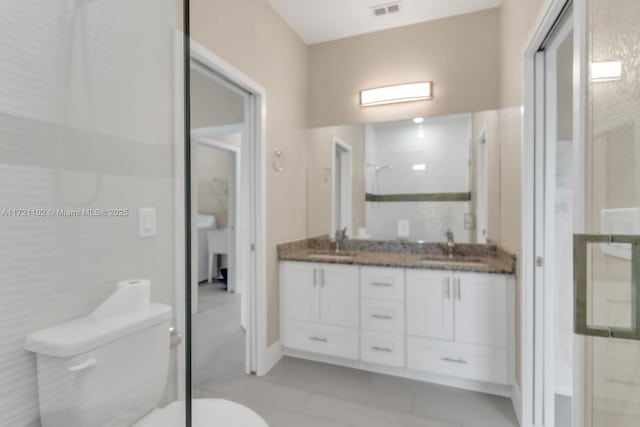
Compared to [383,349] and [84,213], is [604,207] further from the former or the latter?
[383,349]

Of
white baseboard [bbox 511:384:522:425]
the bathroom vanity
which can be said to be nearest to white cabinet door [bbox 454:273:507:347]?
the bathroom vanity

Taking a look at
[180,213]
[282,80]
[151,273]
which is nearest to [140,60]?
[180,213]

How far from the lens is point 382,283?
2131 millimetres

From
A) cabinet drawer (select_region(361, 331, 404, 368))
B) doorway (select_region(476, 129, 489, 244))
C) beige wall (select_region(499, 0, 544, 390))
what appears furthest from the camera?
doorway (select_region(476, 129, 489, 244))

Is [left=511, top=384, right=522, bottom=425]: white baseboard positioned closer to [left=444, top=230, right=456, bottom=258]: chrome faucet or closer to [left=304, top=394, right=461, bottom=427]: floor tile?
[left=304, top=394, right=461, bottom=427]: floor tile

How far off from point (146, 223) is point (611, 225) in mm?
1533

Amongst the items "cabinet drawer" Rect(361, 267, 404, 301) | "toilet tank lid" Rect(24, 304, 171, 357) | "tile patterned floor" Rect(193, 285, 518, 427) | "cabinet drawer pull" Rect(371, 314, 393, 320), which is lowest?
"tile patterned floor" Rect(193, 285, 518, 427)

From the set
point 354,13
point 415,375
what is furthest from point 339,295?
point 354,13

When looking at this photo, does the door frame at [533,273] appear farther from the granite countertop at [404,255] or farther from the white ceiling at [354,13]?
the white ceiling at [354,13]

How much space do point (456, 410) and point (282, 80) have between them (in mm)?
2623

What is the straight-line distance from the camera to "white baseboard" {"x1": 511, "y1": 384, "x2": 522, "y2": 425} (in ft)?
5.42

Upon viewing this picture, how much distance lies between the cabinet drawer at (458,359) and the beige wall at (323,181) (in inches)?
43.7

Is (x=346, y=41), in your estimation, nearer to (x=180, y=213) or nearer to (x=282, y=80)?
(x=282, y=80)

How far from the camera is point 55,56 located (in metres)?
0.90
